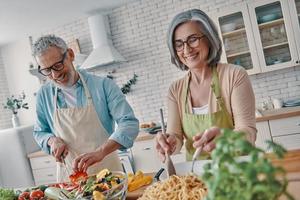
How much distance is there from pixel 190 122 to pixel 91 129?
607 mm

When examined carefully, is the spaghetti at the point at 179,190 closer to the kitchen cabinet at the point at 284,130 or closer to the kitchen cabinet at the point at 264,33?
the kitchen cabinet at the point at 284,130

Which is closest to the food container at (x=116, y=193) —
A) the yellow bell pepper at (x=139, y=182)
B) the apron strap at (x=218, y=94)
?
the yellow bell pepper at (x=139, y=182)

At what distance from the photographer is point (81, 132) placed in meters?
1.82

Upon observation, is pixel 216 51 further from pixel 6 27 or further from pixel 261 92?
pixel 6 27

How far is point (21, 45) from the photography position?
500cm

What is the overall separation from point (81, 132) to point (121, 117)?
29 centimetres

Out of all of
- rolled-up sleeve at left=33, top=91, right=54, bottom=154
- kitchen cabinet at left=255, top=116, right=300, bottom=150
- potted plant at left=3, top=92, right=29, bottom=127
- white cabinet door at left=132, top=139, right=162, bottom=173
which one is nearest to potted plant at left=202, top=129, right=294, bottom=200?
rolled-up sleeve at left=33, top=91, right=54, bottom=154

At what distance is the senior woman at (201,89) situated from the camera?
4.56 feet

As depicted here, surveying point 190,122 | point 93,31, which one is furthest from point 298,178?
point 93,31

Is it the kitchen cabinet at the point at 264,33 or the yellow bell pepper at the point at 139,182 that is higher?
the kitchen cabinet at the point at 264,33

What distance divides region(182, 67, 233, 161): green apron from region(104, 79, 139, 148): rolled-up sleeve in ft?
0.93

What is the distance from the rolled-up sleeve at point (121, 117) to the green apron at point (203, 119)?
28 centimetres

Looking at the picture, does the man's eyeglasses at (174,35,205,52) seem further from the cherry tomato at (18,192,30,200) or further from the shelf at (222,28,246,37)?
the shelf at (222,28,246,37)

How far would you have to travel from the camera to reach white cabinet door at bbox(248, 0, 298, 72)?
11.0 feet
